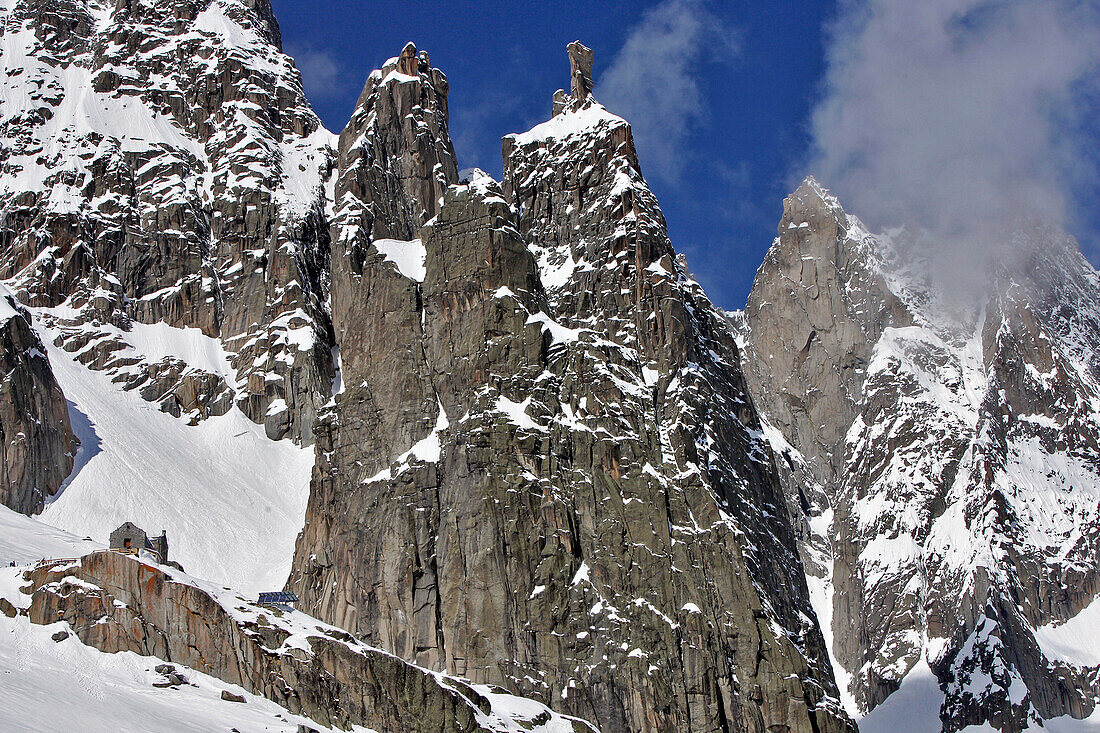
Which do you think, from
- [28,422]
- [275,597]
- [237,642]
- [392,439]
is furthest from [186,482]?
[237,642]

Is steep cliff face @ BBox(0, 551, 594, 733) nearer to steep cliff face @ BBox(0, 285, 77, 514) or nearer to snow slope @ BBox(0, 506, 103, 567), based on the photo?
snow slope @ BBox(0, 506, 103, 567)

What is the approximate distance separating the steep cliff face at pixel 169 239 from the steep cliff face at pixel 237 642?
8679cm

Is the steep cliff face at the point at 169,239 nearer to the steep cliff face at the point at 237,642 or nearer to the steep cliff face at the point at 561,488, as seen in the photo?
the steep cliff face at the point at 561,488

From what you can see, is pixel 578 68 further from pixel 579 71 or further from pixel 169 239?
pixel 169 239

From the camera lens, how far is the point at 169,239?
184m

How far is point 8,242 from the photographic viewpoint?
176375 mm

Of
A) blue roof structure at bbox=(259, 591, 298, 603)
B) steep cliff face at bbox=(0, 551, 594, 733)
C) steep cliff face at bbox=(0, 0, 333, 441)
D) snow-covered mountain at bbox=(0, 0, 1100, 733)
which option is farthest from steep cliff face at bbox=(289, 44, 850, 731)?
steep cliff face at bbox=(0, 551, 594, 733)

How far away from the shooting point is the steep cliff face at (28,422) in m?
139

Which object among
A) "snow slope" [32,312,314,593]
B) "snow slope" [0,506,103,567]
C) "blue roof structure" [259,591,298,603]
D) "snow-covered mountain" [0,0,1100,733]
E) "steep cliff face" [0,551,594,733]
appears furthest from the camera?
"snow slope" [32,312,314,593]

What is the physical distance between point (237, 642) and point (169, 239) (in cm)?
11249

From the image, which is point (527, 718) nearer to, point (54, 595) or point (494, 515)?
point (494, 515)

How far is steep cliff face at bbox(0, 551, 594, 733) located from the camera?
7688 cm

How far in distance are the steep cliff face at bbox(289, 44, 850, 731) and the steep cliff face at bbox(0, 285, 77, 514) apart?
90.3ft

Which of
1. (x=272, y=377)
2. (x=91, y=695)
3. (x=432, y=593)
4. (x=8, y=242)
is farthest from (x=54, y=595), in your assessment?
(x=8, y=242)
